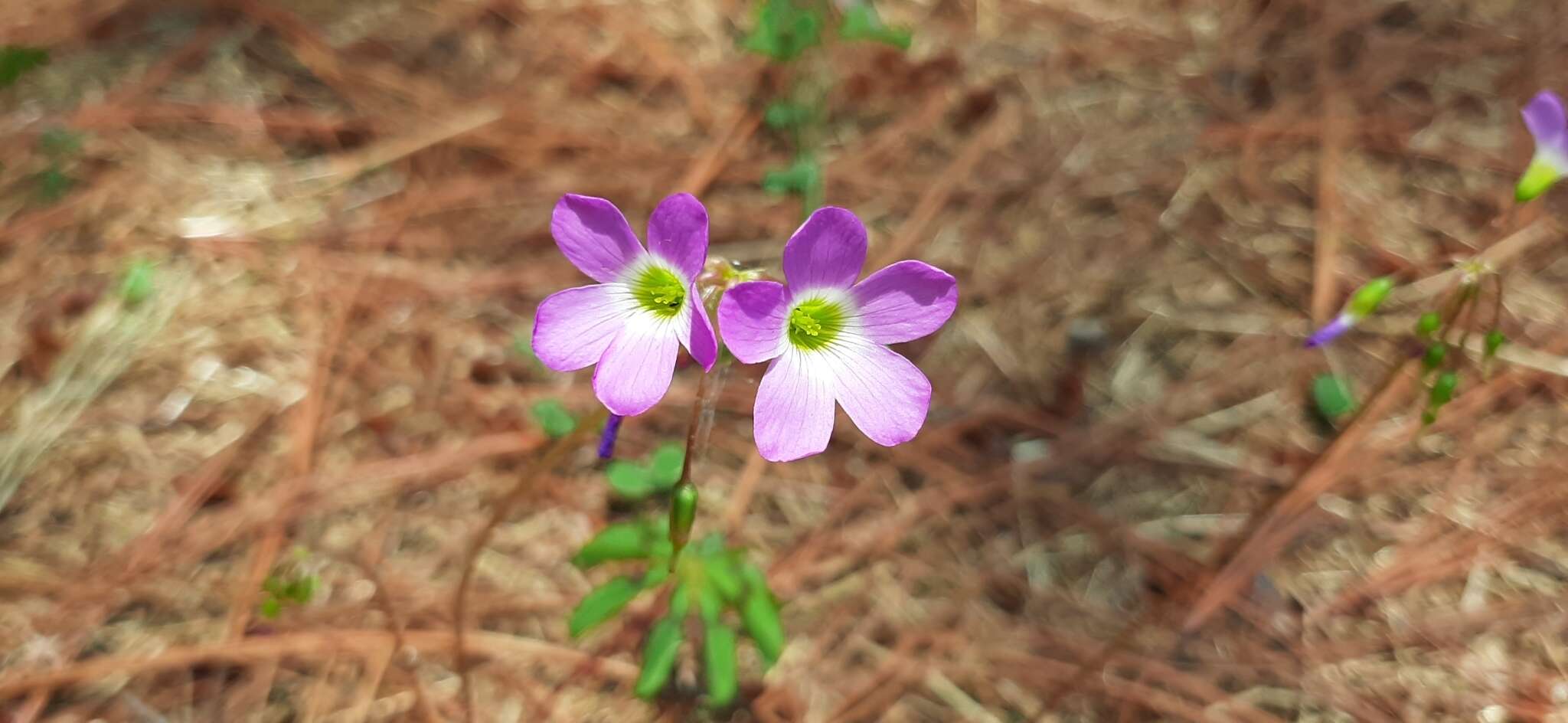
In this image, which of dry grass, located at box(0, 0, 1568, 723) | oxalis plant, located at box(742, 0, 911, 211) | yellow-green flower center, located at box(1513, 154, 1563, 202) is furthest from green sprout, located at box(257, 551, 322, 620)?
yellow-green flower center, located at box(1513, 154, 1563, 202)

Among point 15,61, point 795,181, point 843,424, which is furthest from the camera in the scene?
point 15,61

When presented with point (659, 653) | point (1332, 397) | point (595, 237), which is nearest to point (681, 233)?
point (595, 237)

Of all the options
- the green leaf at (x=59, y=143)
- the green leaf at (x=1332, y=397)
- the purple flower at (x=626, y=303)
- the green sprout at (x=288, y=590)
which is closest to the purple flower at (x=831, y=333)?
the purple flower at (x=626, y=303)

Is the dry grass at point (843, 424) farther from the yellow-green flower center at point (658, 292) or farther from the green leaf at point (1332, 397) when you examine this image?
the yellow-green flower center at point (658, 292)

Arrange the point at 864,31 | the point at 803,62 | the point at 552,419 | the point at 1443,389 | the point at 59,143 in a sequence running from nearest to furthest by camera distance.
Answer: the point at 1443,389
the point at 552,419
the point at 864,31
the point at 59,143
the point at 803,62

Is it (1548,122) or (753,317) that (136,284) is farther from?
(1548,122)

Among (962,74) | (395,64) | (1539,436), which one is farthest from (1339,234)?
(395,64)

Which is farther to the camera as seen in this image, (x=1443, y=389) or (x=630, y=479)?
(x=630, y=479)
